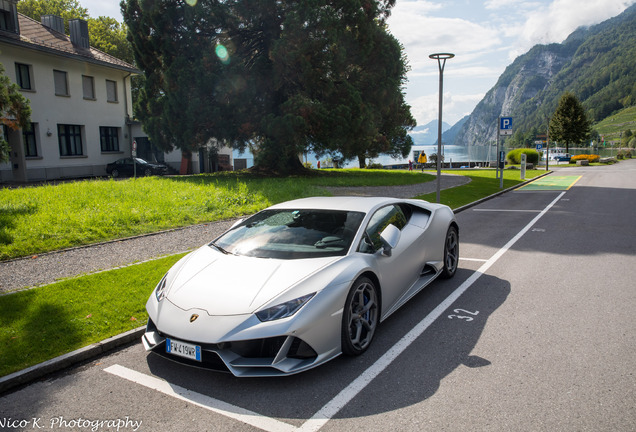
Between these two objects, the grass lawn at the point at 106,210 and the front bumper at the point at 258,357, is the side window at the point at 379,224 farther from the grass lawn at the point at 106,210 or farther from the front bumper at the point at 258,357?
the grass lawn at the point at 106,210

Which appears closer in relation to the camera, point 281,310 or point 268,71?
point 281,310

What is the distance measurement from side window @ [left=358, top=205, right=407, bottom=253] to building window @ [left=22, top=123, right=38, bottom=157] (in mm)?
29141

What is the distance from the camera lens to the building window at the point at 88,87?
31.5m

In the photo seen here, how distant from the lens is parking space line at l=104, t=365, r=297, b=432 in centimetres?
293

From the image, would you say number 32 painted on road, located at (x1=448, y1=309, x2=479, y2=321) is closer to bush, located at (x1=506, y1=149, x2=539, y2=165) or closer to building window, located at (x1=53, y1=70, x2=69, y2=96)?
building window, located at (x1=53, y1=70, x2=69, y2=96)

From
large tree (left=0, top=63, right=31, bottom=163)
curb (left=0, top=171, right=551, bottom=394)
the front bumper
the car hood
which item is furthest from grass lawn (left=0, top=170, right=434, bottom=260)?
the front bumper

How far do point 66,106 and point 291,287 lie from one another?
105ft

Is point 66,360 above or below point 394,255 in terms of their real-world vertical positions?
below

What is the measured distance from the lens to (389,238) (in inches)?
180

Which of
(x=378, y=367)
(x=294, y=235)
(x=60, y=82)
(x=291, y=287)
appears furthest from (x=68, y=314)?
(x=60, y=82)

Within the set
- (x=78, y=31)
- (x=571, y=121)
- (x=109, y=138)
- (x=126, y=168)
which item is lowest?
(x=126, y=168)

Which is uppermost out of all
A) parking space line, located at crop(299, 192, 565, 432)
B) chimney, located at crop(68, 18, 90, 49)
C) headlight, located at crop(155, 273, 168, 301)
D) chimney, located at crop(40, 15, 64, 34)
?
chimney, located at crop(40, 15, 64, 34)

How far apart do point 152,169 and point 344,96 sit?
622 inches

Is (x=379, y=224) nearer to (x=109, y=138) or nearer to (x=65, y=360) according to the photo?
(x=65, y=360)
